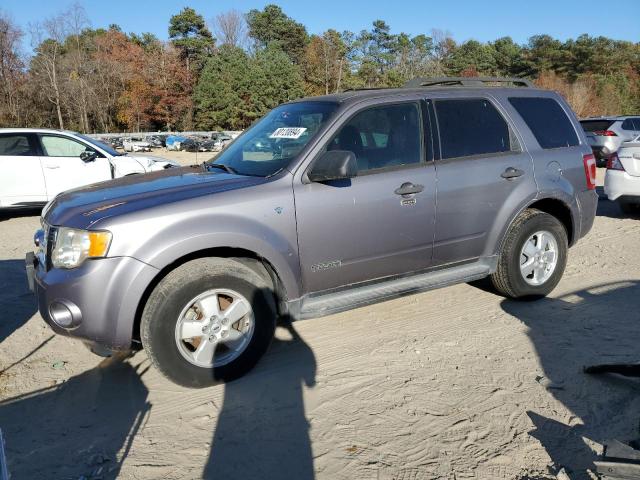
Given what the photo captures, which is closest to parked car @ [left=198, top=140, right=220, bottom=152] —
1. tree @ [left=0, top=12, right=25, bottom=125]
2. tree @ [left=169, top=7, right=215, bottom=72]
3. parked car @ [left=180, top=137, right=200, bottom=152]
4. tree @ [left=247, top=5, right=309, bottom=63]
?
parked car @ [left=180, top=137, right=200, bottom=152]

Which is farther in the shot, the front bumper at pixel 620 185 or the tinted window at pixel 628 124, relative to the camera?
the tinted window at pixel 628 124

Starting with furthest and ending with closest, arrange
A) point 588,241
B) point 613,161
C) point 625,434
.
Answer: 1. point 613,161
2. point 588,241
3. point 625,434

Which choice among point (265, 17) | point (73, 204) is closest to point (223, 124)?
point (265, 17)

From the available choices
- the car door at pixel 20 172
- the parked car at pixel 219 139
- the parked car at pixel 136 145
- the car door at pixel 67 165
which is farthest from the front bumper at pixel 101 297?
the parked car at pixel 136 145

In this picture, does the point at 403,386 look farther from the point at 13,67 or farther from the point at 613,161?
the point at 13,67

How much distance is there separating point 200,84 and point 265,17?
23.8m

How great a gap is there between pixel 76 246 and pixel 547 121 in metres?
4.15

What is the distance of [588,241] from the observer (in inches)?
287

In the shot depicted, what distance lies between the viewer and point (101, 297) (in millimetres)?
3166

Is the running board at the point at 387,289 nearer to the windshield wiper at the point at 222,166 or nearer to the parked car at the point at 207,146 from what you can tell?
the windshield wiper at the point at 222,166

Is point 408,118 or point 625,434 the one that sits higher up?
point 408,118

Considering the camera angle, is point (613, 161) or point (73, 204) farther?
point (613, 161)

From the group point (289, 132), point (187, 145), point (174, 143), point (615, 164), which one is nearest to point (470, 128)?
point (289, 132)

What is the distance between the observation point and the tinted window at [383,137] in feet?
13.1
